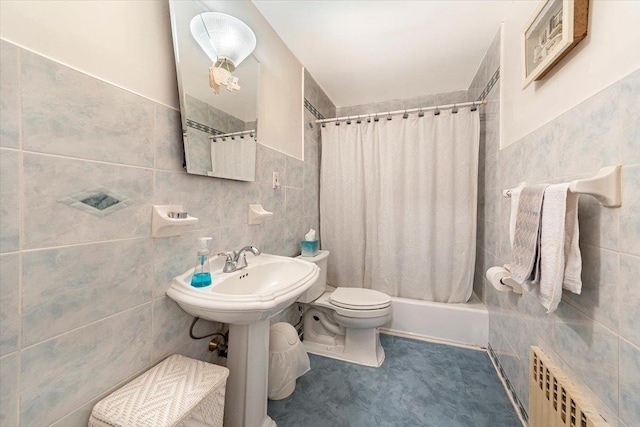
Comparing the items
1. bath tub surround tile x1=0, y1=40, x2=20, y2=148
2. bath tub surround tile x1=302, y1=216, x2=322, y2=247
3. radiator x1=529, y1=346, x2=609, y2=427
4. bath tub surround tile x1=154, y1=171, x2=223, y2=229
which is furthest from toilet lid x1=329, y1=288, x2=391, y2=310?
bath tub surround tile x1=0, y1=40, x2=20, y2=148

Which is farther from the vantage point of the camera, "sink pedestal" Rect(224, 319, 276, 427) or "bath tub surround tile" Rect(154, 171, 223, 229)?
"sink pedestal" Rect(224, 319, 276, 427)

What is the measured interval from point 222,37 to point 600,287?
5.57ft

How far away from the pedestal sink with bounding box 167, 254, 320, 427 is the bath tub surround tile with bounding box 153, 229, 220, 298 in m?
0.03

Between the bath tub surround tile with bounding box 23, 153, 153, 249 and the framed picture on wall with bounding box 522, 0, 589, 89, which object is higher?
the framed picture on wall with bounding box 522, 0, 589, 89

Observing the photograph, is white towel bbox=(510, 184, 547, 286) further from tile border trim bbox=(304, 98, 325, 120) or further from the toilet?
tile border trim bbox=(304, 98, 325, 120)

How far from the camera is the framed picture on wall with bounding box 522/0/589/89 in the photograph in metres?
0.76

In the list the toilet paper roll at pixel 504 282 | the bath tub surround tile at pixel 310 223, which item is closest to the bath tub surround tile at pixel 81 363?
the bath tub surround tile at pixel 310 223

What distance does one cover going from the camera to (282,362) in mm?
1305

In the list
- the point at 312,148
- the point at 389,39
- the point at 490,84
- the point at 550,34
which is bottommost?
the point at 312,148

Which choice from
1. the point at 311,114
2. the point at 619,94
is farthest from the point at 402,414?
the point at 311,114

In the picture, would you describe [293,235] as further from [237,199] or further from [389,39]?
[389,39]

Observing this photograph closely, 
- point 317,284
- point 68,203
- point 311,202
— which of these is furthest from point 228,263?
point 311,202

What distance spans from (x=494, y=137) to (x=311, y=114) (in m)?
1.44

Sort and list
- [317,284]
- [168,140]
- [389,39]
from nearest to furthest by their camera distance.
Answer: [168,140] → [389,39] → [317,284]
